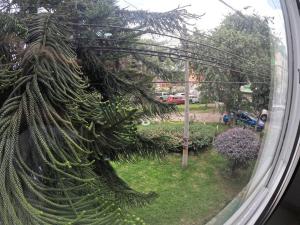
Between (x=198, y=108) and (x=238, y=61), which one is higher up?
(x=238, y=61)

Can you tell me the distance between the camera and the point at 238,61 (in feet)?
2.46

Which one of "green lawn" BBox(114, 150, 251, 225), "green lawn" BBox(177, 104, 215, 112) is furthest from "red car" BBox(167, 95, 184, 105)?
"green lawn" BBox(114, 150, 251, 225)

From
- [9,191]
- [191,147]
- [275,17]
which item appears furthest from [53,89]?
[275,17]

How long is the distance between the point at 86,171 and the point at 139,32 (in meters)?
0.30

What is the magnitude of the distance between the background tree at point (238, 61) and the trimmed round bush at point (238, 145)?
0.20 feet

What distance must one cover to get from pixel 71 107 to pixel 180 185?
28 centimetres

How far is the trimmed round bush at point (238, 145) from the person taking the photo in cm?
73

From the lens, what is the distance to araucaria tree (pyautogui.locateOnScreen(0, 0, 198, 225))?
483mm

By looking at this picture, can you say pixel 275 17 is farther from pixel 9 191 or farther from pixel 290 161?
pixel 9 191

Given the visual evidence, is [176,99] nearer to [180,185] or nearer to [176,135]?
[176,135]

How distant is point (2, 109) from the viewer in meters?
0.50

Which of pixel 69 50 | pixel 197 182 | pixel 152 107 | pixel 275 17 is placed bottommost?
pixel 197 182

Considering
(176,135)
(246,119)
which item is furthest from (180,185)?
(246,119)

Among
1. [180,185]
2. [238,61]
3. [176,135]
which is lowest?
[180,185]
